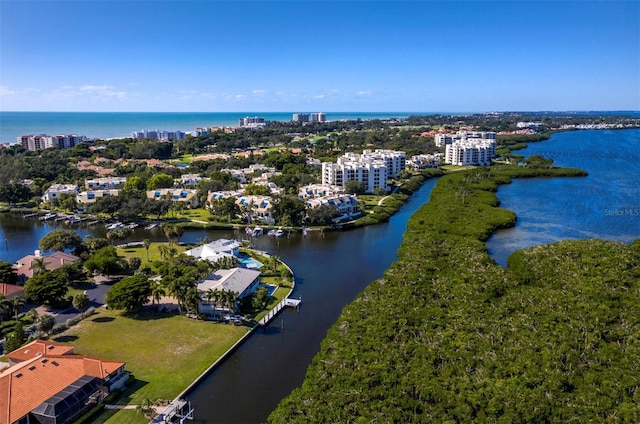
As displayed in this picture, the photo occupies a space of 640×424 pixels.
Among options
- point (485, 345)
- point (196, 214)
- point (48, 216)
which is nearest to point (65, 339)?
point (485, 345)

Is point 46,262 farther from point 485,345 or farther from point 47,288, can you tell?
point 485,345

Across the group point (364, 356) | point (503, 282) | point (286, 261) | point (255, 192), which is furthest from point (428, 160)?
point (364, 356)

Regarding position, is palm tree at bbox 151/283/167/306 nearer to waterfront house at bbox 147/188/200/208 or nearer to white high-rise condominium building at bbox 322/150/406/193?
waterfront house at bbox 147/188/200/208

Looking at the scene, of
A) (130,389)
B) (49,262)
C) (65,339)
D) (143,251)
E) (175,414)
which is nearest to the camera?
(175,414)

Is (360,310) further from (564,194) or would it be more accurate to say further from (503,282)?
(564,194)

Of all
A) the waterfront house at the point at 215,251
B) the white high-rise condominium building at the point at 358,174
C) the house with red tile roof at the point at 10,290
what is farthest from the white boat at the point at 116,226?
the white high-rise condominium building at the point at 358,174

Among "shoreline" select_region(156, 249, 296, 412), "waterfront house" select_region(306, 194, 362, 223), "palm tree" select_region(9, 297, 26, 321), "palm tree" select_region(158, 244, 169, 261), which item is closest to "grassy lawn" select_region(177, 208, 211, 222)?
"waterfront house" select_region(306, 194, 362, 223)
